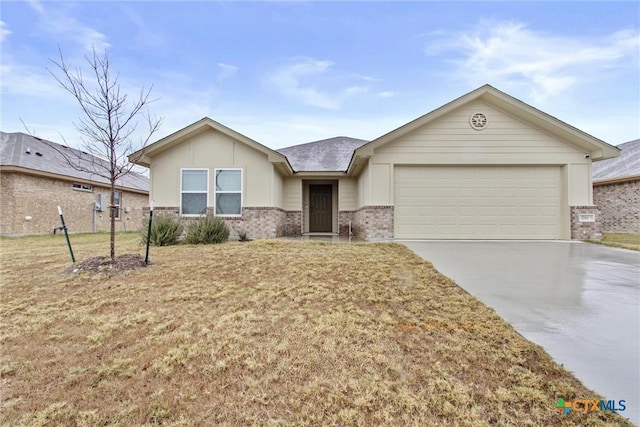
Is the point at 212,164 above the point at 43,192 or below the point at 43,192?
above

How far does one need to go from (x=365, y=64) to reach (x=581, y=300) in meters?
13.9

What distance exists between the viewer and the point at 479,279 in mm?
4828

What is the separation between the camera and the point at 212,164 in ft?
37.0

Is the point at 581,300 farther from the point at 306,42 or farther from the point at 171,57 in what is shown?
the point at 171,57

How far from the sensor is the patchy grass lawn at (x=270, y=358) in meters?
1.89

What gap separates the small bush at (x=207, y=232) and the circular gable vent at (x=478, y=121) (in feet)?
29.6

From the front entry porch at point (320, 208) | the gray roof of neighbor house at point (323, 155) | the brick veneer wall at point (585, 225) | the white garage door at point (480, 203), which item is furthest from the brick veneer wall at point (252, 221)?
the brick veneer wall at point (585, 225)

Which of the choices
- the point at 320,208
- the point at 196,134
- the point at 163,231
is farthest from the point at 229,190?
the point at 320,208

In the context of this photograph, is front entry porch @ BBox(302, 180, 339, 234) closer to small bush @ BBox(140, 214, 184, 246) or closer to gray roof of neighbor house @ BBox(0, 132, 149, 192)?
small bush @ BBox(140, 214, 184, 246)

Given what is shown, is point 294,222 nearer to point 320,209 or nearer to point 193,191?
point 320,209

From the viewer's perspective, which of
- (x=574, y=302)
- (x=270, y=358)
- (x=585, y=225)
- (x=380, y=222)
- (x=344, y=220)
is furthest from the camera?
(x=344, y=220)

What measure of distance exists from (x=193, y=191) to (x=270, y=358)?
9.93 metres

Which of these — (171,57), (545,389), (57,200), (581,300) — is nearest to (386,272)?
(581,300)

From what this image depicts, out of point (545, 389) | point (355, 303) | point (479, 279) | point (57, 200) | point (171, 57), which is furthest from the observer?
point (57, 200)
